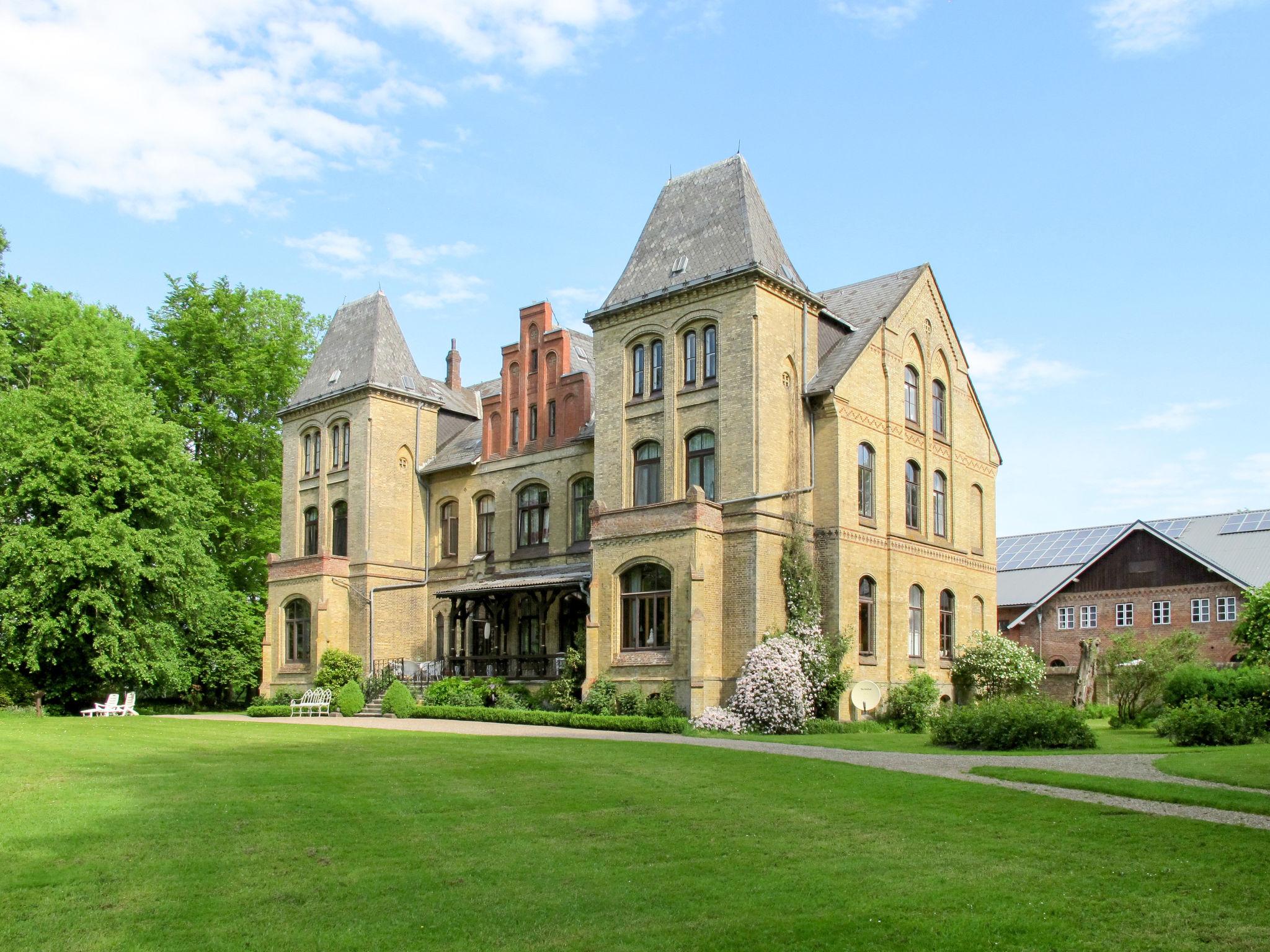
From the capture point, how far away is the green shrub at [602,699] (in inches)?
1113

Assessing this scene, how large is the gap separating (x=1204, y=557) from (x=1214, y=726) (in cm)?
2815

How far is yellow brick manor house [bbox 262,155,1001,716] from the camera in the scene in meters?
29.2

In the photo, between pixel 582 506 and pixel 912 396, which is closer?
pixel 912 396

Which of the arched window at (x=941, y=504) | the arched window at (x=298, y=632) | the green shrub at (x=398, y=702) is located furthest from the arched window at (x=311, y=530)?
the arched window at (x=941, y=504)

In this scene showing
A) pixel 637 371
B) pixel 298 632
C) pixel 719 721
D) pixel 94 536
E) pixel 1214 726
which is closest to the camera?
pixel 1214 726

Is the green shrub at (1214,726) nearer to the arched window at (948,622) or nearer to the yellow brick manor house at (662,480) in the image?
the yellow brick manor house at (662,480)

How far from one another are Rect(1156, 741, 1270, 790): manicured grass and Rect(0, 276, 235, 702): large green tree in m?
27.3

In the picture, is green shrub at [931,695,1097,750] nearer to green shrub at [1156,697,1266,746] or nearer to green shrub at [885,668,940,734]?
green shrub at [1156,697,1266,746]

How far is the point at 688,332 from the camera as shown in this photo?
3122 centimetres

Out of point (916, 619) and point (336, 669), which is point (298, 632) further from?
point (916, 619)

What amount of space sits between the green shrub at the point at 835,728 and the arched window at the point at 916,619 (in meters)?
5.15

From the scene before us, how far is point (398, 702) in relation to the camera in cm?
3253

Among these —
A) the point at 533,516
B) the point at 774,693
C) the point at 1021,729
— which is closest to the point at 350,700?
the point at 533,516

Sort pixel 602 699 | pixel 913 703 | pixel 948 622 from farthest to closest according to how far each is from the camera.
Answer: pixel 948 622, pixel 913 703, pixel 602 699
